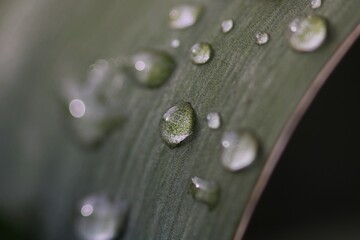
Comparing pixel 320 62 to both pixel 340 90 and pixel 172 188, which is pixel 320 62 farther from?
pixel 340 90

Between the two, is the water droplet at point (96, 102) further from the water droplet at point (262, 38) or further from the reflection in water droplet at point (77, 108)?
the water droplet at point (262, 38)

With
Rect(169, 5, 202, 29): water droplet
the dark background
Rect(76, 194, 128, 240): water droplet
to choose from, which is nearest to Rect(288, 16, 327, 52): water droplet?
Rect(169, 5, 202, 29): water droplet

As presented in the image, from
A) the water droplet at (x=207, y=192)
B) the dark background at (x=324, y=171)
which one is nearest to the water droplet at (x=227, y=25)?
the water droplet at (x=207, y=192)

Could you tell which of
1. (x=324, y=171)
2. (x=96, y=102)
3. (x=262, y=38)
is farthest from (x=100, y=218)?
(x=324, y=171)

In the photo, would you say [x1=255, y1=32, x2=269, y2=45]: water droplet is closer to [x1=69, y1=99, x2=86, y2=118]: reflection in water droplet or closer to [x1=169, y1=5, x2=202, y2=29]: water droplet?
[x1=169, y1=5, x2=202, y2=29]: water droplet

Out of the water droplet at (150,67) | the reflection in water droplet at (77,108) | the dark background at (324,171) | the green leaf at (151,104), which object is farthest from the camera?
the dark background at (324,171)

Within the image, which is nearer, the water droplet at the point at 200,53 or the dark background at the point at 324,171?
the water droplet at the point at 200,53
